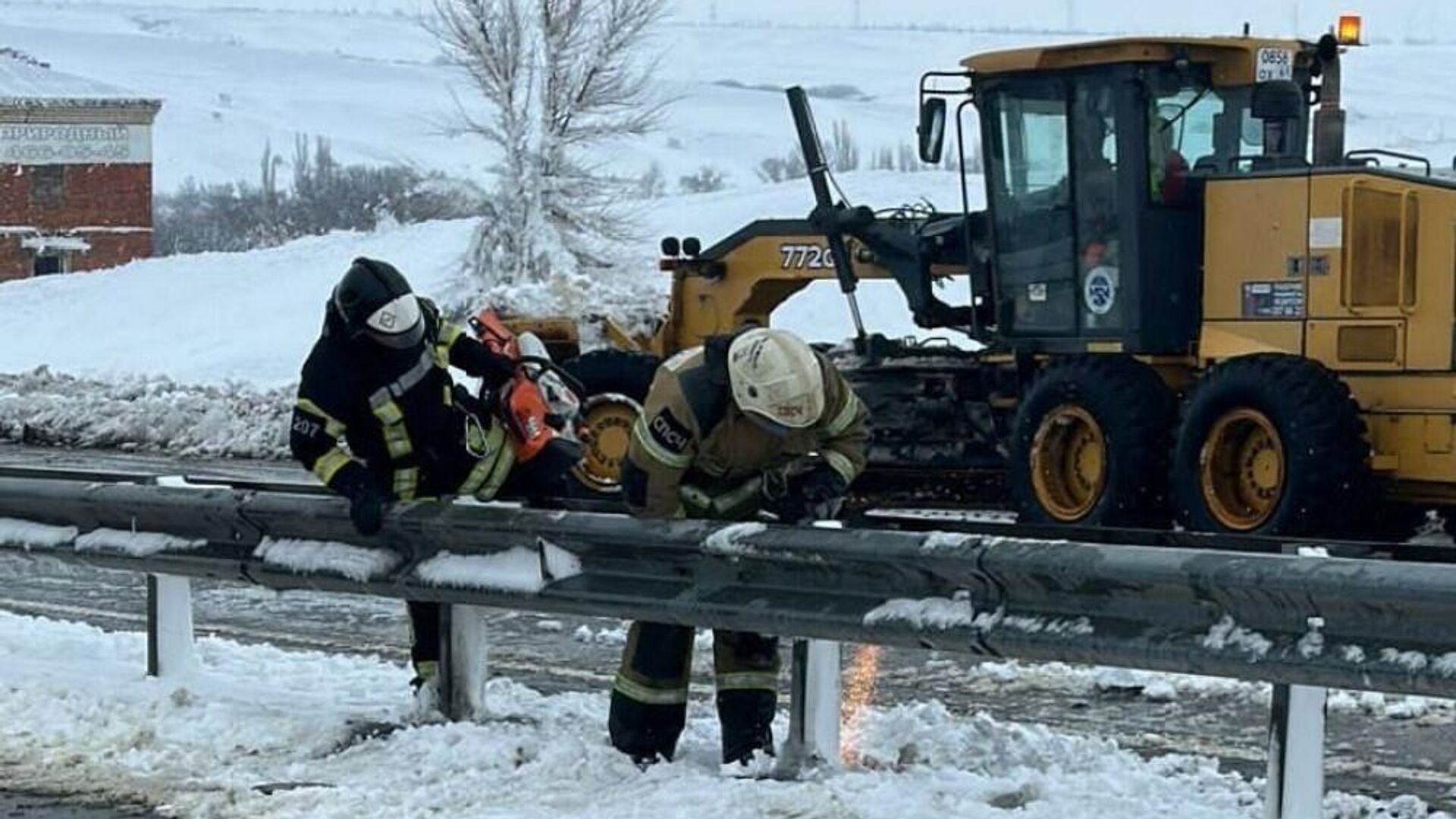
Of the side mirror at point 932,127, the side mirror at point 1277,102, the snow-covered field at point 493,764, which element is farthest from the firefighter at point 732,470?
the side mirror at point 932,127

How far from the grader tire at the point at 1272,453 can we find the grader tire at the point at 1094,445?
0.40m

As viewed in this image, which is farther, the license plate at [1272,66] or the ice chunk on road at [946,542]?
the license plate at [1272,66]

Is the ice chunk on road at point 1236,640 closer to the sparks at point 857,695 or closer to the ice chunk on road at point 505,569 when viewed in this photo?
the sparks at point 857,695

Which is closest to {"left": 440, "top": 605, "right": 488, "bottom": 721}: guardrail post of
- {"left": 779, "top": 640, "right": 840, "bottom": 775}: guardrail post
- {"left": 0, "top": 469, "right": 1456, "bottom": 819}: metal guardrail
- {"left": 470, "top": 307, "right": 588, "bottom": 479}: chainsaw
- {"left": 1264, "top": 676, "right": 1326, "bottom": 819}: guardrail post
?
{"left": 0, "top": 469, "right": 1456, "bottom": 819}: metal guardrail

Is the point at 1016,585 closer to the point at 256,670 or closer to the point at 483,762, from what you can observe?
the point at 483,762

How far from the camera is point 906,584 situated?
6980 mm

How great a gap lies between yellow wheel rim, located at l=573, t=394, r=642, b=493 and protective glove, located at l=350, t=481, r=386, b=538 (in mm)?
8286

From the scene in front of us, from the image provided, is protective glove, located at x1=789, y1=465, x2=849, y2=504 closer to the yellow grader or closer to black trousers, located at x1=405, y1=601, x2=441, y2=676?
black trousers, located at x1=405, y1=601, x2=441, y2=676

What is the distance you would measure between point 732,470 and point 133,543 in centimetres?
243

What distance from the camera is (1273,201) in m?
13.5

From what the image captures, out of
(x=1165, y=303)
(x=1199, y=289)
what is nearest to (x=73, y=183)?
(x=1165, y=303)

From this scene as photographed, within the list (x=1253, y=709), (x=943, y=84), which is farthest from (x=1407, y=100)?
(x=1253, y=709)

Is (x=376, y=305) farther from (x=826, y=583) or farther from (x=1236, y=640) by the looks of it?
(x=1236, y=640)

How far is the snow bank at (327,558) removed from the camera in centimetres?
818
